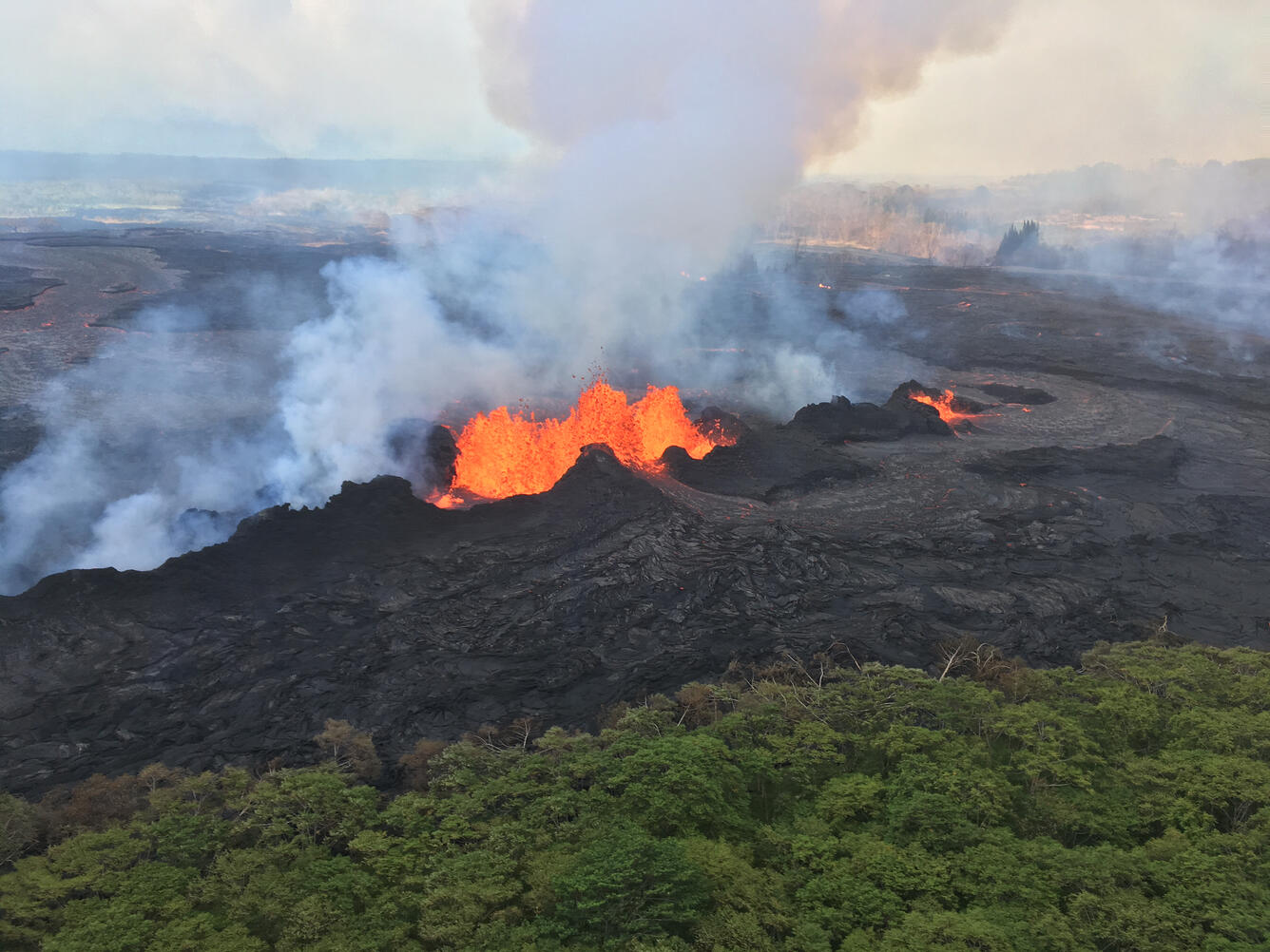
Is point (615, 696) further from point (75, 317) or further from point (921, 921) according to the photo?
point (75, 317)

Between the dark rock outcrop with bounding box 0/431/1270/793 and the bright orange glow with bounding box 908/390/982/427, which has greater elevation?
the bright orange glow with bounding box 908/390/982/427

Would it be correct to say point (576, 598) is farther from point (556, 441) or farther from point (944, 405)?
point (944, 405)

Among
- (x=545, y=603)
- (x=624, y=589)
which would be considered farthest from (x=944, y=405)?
(x=545, y=603)

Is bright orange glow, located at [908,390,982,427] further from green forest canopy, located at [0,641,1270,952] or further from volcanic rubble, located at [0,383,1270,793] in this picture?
green forest canopy, located at [0,641,1270,952]

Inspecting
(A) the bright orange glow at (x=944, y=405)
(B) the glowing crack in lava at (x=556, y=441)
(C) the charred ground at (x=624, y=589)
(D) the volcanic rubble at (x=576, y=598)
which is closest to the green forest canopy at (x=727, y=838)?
(D) the volcanic rubble at (x=576, y=598)

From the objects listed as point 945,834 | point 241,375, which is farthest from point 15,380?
point 945,834

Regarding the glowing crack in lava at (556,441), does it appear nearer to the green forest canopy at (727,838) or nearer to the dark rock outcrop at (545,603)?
the dark rock outcrop at (545,603)

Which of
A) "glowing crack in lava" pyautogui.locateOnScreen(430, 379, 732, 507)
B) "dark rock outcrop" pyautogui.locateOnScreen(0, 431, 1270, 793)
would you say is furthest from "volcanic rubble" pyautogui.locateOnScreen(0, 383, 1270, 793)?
"glowing crack in lava" pyautogui.locateOnScreen(430, 379, 732, 507)
